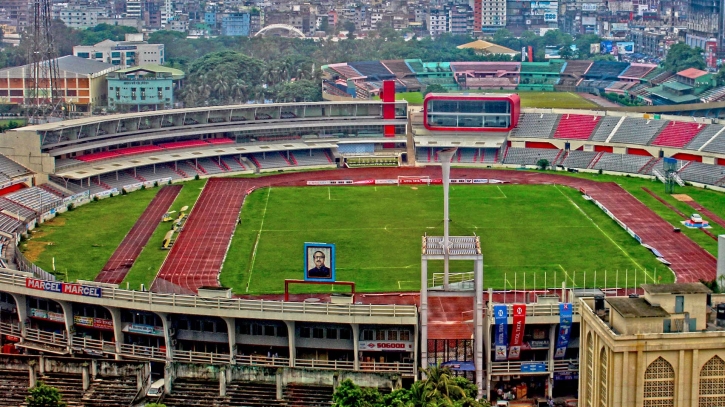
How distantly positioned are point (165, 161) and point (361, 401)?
199ft

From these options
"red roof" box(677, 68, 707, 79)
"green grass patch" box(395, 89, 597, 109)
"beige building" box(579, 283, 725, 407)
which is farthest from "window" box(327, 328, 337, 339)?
"red roof" box(677, 68, 707, 79)

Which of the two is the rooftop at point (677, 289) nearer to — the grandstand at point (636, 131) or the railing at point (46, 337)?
the railing at point (46, 337)

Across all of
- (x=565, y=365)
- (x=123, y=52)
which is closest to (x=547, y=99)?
(x=123, y=52)

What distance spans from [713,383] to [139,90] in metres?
117

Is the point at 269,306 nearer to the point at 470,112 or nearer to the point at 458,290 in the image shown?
the point at 458,290

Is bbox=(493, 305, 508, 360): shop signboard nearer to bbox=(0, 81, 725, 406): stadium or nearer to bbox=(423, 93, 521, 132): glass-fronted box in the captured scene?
bbox=(0, 81, 725, 406): stadium

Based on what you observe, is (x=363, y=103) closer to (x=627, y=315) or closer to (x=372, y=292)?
(x=372, y=292)

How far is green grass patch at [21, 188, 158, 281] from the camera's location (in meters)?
73.8

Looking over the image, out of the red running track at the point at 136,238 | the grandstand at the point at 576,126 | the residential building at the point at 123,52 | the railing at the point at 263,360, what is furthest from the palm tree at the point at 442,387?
the residential building at the point at 123,52

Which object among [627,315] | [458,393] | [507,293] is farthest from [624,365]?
[507,293]

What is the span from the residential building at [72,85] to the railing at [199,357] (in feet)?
294

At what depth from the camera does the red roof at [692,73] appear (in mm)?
157500

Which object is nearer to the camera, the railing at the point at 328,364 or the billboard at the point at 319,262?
the railing at the point at 328,364

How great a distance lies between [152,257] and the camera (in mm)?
76188
